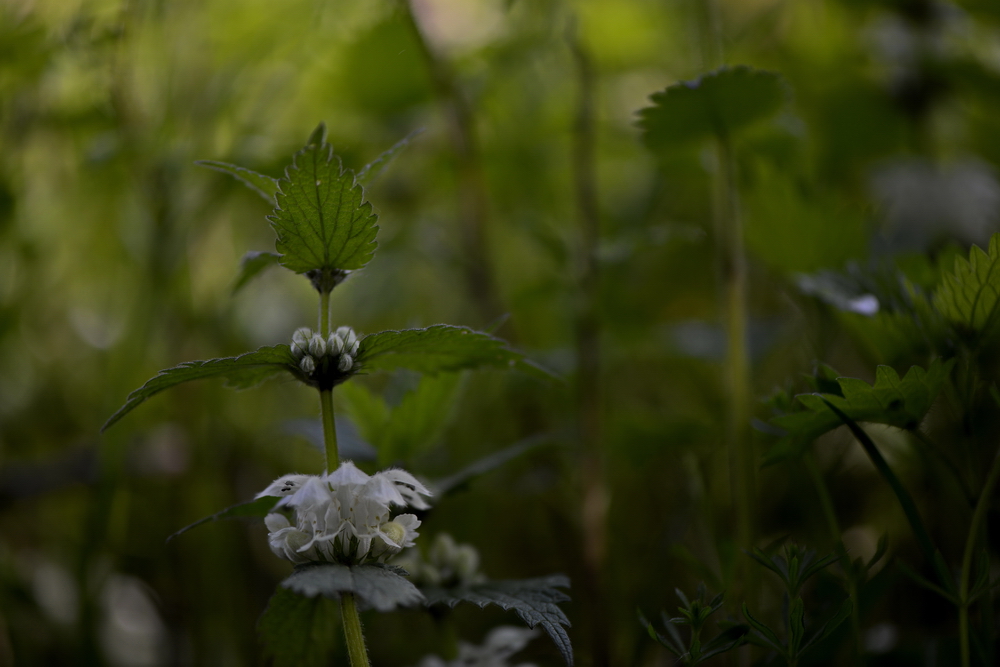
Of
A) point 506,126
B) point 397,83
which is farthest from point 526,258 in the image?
point 397,83

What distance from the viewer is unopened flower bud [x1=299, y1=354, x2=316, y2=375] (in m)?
0.40

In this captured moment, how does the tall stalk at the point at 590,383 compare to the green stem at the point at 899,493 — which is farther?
the tall stalk at the point at 590,383

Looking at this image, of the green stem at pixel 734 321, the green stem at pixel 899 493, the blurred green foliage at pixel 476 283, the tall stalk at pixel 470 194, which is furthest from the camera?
the tall stalk at pixel 470 194

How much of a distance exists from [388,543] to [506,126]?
0.84 m

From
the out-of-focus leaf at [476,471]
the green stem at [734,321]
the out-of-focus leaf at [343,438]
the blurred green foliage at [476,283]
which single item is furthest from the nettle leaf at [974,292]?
the out-of-focus leaf at [343,438]

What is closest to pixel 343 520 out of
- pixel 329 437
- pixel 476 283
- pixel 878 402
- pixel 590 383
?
pixel 329 437

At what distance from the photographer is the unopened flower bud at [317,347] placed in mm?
406

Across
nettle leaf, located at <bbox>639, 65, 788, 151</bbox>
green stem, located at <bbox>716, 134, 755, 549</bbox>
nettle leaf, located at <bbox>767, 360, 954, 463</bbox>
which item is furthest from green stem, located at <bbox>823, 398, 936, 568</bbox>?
nettle leaf, located at <bbox>639, 65, 788, 151</bbox>

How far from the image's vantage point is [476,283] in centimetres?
94

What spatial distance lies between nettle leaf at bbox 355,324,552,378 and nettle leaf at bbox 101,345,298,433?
1.7 inches

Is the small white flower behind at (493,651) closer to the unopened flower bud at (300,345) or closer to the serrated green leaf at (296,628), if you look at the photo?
the serrated green leaf at (296,628)

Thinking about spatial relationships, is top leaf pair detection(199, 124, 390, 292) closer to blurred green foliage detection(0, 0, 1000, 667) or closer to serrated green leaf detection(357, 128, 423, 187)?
serrated green leaf detection(357, 128, 423, 187)

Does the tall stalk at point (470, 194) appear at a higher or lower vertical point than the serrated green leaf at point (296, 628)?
higher

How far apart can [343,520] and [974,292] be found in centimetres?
40
